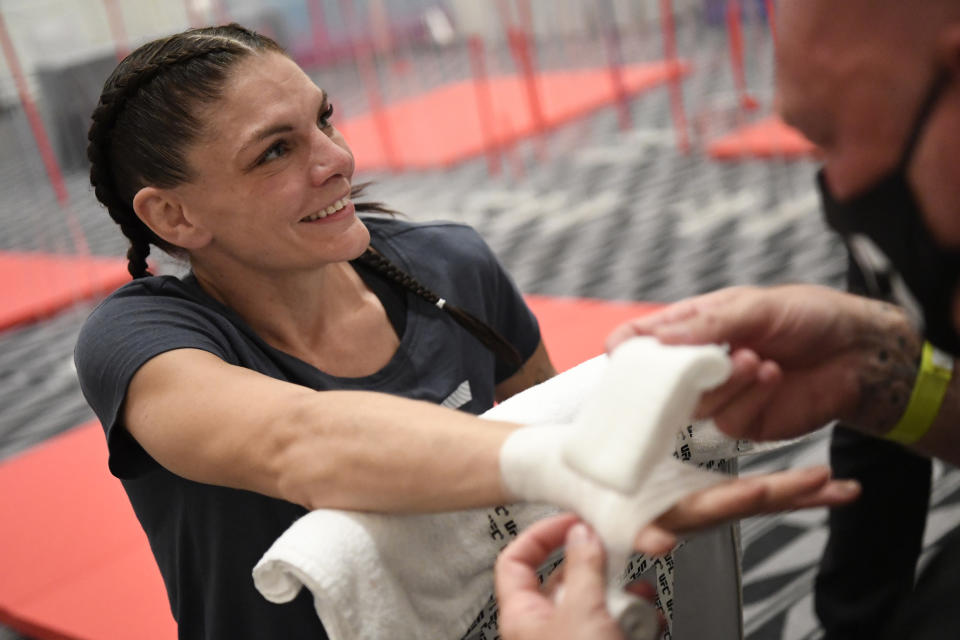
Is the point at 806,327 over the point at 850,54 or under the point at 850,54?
under

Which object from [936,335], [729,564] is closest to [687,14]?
[729,564]

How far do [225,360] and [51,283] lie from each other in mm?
3692

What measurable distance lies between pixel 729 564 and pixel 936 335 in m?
0.51

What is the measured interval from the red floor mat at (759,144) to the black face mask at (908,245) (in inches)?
144

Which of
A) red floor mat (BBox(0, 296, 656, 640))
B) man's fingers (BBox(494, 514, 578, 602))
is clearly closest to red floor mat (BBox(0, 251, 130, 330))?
red floor mat (BBox(0, 296, 656, 640))

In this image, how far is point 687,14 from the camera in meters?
5.34

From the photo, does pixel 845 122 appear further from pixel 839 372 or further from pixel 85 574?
pixel 85 574

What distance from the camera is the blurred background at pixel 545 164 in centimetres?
342

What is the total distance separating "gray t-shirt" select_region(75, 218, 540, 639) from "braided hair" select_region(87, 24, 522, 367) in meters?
0.16

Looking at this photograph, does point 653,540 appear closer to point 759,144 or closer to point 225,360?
point 225,360

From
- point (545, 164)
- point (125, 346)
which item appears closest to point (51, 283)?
point (545, 164)

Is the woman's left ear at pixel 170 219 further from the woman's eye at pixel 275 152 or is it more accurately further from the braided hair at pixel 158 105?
the woman's eye at pixel 275 152

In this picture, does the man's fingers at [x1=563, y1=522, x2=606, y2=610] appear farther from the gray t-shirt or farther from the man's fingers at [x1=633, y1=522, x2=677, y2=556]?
the gray t-shirt

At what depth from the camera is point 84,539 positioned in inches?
83.4
